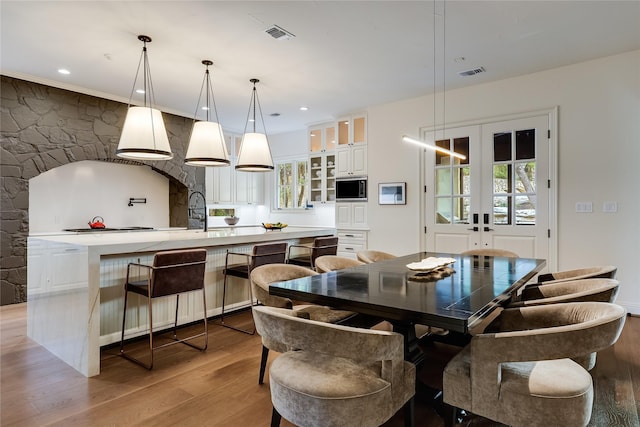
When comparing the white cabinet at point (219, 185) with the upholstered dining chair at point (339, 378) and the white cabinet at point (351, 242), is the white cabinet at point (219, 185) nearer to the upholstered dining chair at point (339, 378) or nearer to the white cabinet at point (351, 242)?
the white cabinet at point (351, 242)

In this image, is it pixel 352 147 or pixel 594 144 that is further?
pixel 352 147

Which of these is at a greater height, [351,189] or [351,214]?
[351,189]

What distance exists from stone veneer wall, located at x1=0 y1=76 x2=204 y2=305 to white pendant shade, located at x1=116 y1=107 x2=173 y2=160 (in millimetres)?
2197

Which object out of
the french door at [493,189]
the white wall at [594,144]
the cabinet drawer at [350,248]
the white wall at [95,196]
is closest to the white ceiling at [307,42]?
Result: the white wall at [594,144]

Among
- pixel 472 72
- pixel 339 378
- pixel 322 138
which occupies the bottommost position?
pixel 339 378

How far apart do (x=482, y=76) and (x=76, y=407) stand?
5.12 meters

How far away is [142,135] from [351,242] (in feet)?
12.3

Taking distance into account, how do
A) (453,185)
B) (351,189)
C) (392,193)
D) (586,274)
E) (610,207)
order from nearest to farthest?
1. (586,274)
2. (610,207)
3. (453,185)
4. (392,193)
5. (351,189)

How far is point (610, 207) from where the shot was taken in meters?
3.92

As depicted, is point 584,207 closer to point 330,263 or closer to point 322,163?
point 330,263

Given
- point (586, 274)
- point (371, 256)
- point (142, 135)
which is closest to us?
point (586, 274)

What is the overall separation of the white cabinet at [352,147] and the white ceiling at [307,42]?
0.98 metres

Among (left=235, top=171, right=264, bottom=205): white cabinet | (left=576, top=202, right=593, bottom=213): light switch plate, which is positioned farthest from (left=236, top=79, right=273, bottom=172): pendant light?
(left=576, top=202, right=593, bottom=213): light switch plate

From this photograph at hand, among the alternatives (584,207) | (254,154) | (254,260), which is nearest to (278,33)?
(254,154)
